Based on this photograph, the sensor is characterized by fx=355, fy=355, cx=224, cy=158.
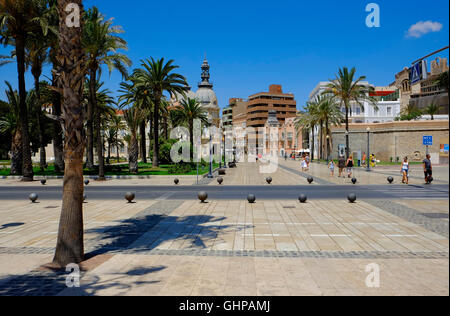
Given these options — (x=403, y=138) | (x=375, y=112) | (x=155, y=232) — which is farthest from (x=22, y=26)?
(x=375, y=112)

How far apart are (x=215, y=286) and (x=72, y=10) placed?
673 cm

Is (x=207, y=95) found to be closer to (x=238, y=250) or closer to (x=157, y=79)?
(x=157, y=79)

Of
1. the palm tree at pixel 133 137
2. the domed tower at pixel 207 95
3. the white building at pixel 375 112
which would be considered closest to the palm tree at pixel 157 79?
the palm tree at pixel 133 137

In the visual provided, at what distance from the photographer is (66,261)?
776cm

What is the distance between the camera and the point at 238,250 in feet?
28.7

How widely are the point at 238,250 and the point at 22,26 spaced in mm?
28829

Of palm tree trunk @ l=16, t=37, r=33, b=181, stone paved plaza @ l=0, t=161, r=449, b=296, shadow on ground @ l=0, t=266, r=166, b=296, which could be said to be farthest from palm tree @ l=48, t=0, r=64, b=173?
shadow on ground @ l=0, t=266, r=166, b=296

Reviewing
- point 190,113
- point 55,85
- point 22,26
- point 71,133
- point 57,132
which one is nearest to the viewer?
point 71,133

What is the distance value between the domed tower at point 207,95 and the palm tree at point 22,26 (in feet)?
331

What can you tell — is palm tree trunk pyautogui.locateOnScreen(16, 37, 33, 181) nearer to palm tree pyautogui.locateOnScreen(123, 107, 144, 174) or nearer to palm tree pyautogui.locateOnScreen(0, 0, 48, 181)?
palm tree pyautogui.locateOnScreen(0, 0, 48, 181)

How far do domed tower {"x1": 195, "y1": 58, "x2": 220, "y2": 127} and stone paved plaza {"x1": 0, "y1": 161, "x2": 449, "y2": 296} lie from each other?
11715 centimetres

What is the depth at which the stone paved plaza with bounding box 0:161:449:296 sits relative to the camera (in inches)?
245
